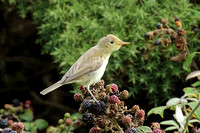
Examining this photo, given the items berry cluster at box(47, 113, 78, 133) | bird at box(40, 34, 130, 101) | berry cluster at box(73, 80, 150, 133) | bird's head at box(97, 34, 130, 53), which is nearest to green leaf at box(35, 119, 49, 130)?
berry cluster at box(47, 113, 78, 133)

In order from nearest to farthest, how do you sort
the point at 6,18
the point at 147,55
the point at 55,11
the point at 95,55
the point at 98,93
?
the point at 98,93
the point at 95,55
the point at 147,55
the point at 55,11
the point at 6,18

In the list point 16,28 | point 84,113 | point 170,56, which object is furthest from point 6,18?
point 84,113

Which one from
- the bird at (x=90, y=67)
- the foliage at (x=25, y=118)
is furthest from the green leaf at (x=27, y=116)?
the bird at (x=90, y=67)

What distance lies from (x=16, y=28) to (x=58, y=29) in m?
1.07

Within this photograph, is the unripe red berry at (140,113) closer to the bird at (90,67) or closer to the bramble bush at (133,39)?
the bird at (90,67)

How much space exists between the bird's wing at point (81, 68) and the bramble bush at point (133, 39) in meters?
0.36

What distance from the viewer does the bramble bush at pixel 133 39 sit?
2.58 m

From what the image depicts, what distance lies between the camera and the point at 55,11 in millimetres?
2859

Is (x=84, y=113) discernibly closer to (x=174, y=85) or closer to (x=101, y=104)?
(x=101, y=104)

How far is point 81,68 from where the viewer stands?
220 centimetres

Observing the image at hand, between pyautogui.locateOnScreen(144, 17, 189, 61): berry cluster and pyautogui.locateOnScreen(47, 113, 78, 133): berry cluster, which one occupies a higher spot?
pyautogui.locateOnScreen(144, 17, 189, 61): berry cluster

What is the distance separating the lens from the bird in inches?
85.0

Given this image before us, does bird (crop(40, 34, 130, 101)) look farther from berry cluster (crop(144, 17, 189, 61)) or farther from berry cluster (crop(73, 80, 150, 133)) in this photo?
berry cluster (crop(73, 80, 150, 133))

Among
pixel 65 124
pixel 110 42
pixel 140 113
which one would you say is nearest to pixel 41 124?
pixel 65 124
